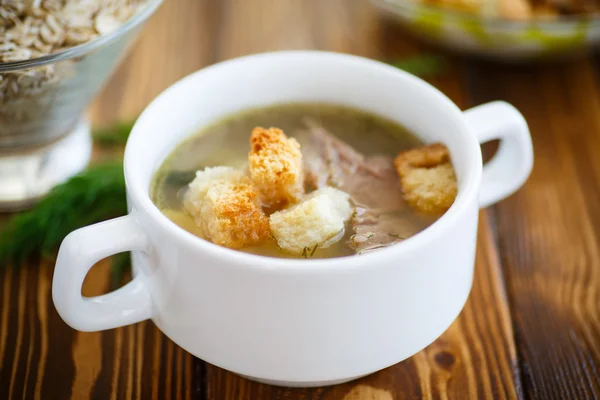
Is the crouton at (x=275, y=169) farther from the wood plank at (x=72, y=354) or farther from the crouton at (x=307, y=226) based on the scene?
the wood plank at (x=72, y=354)

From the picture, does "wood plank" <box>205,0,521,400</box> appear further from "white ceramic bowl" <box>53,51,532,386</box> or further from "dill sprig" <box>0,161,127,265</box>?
"dill sprig" <box>0,161,127,265</box>

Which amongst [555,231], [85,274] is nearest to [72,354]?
[85,274]

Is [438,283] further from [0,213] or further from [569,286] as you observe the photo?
[0,213]

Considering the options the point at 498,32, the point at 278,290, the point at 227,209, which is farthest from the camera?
the point at 498,32

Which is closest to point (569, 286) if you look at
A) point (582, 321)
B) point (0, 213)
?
point (582, 321)

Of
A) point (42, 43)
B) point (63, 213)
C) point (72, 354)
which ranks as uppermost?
point (42, 43)

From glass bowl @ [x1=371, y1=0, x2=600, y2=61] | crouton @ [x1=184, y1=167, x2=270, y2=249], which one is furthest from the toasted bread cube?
glass bowl @ [x1=371, y1=0, x2=600, y2=61]

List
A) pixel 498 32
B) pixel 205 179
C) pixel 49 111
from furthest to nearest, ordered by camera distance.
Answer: pixel 498 32
pixel 49 111
pixel 205 179

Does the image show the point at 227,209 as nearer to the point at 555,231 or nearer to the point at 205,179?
the point at 205,179
